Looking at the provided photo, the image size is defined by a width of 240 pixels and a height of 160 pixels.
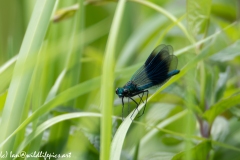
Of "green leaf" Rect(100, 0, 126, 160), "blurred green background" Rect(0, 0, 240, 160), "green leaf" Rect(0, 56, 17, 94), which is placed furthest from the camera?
"green leaf" Rect(0, 56, 17, 94)

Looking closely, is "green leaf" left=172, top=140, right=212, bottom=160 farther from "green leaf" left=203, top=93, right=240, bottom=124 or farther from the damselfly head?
the damselfly head

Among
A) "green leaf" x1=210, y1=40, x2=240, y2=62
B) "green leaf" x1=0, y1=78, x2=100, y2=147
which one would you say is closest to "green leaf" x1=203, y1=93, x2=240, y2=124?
"green leaf" x1=210, y1=40, x2=240, y2=62

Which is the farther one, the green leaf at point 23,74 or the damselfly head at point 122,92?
the damselfly head at point 122,92

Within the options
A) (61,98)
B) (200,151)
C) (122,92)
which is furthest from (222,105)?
(61,98)

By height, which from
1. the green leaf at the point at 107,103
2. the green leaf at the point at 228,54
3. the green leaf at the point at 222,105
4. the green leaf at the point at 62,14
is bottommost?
the green leaf at the point at 107,103

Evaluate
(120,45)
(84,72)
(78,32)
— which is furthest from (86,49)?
(78,32)

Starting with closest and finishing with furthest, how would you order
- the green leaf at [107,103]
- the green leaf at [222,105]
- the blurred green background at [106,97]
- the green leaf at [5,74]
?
the green leaf at [107,103]
the blurred green background at [106,97]
the green leaf at [222,105]
the green leaf at [5,74]

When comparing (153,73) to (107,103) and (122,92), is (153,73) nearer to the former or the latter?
(122,92)

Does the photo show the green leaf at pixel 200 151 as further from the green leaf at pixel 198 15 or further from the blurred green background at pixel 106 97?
the green leaf at pixel 198 15

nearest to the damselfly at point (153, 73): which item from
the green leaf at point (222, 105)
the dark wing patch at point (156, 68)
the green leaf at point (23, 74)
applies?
the dark wing patch at point (156, 68)
